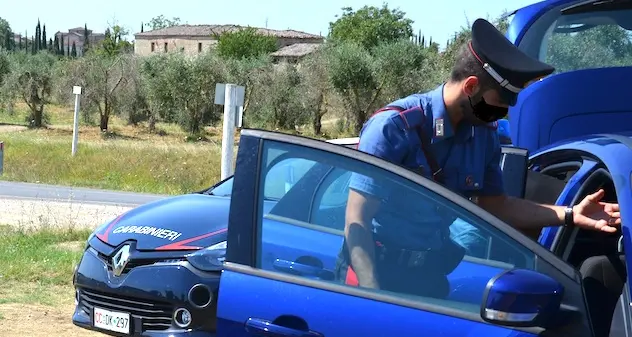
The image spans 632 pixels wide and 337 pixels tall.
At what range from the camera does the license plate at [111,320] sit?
571cm

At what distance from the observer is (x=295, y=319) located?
9.94 ft

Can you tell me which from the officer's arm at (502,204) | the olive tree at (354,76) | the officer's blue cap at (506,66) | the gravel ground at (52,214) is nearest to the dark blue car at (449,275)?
the officer's arm at (502,204)

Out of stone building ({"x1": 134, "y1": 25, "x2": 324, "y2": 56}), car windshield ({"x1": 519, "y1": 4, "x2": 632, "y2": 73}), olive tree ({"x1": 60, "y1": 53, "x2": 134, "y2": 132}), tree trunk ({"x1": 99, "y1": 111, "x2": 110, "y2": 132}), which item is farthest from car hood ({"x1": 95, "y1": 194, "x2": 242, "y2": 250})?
stone building ({"x1": 134, "y1": 25, "x2": 324, "y2": 56})

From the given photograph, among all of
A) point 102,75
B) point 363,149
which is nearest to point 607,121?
point 363,149

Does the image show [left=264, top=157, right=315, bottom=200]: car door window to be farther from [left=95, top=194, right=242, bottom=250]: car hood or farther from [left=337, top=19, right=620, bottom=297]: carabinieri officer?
[left=95, top=194, right=242, bottom=250]: car hood

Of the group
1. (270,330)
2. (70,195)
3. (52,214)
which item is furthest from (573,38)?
(70,195)

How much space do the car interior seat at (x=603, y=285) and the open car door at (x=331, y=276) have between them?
1.35 feet

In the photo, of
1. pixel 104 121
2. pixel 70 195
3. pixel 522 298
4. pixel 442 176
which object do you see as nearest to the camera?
pixel 522 298

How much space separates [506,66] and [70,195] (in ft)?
52.8

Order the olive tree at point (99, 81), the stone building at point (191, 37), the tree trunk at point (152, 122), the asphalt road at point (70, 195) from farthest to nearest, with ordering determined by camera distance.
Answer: the stone building at point (191, 37) < the tree trunk at point (152, 122) < the olive tree at point (99, 81) < the asphalt road at point (70, 195)

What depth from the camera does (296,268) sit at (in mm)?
3143

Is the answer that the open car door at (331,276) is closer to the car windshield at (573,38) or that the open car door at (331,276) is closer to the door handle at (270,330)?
the door handle at (270,330)

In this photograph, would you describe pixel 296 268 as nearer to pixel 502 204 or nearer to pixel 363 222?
pixel 363 222

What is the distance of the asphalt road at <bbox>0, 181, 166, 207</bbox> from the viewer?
65.0 feet
